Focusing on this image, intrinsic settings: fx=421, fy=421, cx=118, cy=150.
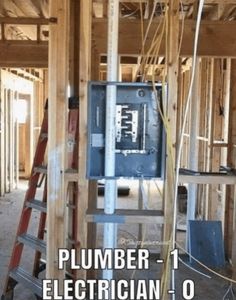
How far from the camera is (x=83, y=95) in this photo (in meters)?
1.97

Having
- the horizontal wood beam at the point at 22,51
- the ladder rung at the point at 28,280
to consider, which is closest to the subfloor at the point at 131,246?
the ladder rung at the point at 28,280

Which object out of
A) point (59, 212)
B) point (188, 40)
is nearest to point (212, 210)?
point (188, 40)

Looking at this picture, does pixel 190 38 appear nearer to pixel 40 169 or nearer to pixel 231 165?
pixel 231 165

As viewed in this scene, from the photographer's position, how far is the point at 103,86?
1885 mm

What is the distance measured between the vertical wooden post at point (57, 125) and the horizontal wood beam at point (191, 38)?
157cm

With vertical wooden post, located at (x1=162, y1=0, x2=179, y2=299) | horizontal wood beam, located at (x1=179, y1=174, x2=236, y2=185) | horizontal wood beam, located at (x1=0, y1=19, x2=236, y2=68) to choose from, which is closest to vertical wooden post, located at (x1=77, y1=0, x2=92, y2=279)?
vertical wooden post, located at (x1=162, y1=0, x2=179, y2=299)

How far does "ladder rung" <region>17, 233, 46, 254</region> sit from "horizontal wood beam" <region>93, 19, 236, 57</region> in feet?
5.58

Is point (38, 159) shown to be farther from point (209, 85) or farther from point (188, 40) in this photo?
point (209, 85)

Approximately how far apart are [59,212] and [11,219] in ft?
12.3

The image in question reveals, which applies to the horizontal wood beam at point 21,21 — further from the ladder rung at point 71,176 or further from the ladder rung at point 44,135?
the ladder rung at point 71,176

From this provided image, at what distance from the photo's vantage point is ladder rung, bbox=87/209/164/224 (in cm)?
188

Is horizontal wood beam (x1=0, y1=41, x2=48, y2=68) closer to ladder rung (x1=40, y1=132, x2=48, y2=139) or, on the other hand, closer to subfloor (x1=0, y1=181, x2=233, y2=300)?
ladder rung (x1=40, y1=132, x2=48, y2=139)

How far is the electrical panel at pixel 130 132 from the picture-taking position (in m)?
1.91

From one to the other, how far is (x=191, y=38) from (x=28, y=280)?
237cm
